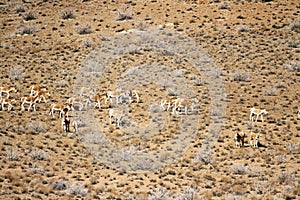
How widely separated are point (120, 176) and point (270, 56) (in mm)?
24802

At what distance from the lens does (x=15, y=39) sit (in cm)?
4950

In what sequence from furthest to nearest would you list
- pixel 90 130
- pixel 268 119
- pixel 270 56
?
pixel 270 56 → pixel 268 119 → pixel 90 130

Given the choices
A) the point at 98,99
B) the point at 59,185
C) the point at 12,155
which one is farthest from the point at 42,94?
the point at 59,185

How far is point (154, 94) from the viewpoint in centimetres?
3484

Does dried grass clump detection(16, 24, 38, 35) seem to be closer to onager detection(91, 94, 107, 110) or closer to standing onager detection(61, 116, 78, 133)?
onager detection(91, 94, 107, 110)

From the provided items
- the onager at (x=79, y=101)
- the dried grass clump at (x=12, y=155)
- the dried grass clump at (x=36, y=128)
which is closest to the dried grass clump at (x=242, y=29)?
the onager at (x=79, y=101)

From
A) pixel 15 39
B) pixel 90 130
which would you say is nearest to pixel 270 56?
pixel 90 130

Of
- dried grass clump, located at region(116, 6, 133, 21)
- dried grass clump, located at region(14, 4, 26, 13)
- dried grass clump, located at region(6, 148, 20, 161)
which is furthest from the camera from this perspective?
dried grass clump, located at region(14, 4, 26, 13)

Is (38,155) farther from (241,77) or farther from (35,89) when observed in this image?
(241,77)

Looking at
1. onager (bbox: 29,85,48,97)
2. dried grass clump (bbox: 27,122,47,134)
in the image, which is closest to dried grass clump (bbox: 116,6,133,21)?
onager (bbox: 29,85,48,97)

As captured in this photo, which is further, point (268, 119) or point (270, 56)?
point (270, 56)

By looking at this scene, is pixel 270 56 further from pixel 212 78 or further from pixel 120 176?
pixel 120 176

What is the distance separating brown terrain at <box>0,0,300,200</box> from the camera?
2072 cm

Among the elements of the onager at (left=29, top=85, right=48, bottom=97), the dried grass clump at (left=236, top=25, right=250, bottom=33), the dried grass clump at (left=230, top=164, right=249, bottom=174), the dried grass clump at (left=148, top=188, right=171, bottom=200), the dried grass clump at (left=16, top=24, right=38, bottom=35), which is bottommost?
the dried grass clump at (left=16, top=24, right=38, bottom=35)
